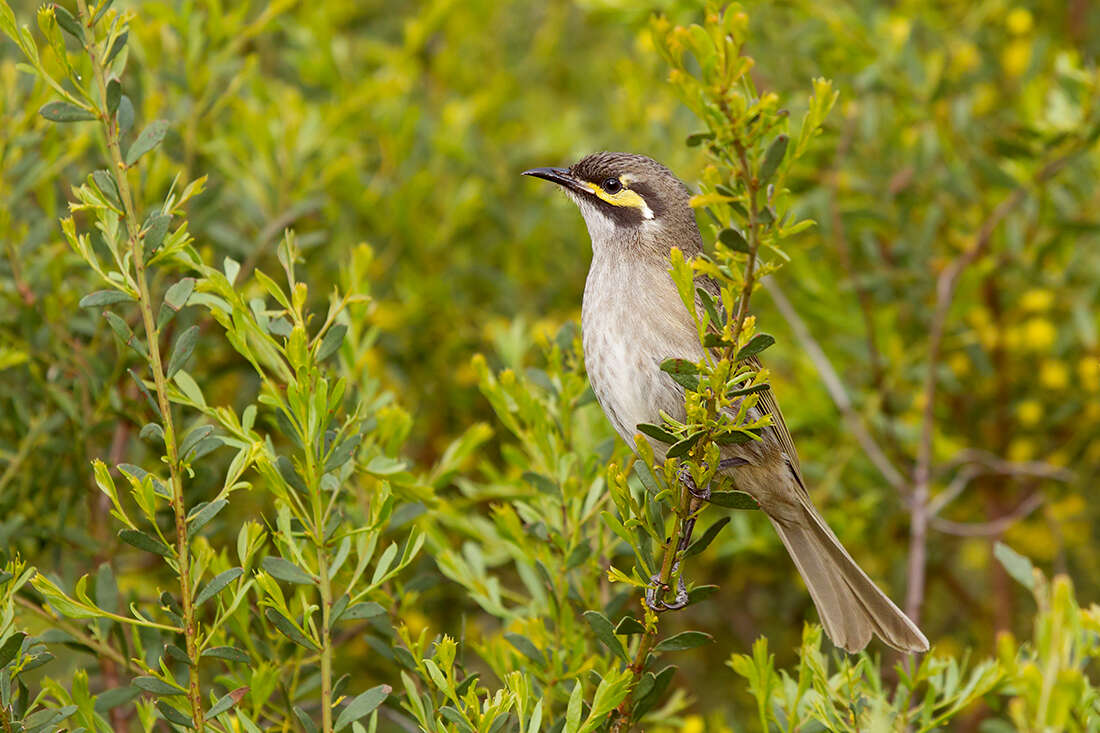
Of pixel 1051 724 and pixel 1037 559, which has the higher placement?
pixel 1051 724

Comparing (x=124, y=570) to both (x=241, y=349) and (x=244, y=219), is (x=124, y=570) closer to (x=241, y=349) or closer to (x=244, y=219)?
(x=244, y=219)

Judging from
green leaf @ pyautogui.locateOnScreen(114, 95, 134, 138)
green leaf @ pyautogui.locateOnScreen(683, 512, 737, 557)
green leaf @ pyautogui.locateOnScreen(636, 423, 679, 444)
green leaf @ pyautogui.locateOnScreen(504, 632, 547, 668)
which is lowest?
green leaf @ pyautogui.locateOnScreen(504, 632, 547, 668)

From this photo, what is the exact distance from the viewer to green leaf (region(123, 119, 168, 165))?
7.52ft

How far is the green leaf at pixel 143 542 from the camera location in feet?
6.91

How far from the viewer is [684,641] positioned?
90.9 inches

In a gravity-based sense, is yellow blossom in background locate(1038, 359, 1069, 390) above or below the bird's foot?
above

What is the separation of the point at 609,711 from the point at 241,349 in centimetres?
106

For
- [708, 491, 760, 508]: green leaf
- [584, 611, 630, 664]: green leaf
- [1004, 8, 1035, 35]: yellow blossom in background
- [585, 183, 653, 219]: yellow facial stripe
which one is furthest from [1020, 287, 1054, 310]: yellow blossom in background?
[584, 611, 630, 664]: green leaf

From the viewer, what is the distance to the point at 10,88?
3.28 m

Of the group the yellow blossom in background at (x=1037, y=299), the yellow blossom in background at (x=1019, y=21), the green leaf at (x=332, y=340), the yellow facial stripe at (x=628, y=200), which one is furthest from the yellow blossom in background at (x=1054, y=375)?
the green leaf at (x=332, y=340)

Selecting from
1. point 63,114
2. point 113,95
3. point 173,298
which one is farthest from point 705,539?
point 63,114

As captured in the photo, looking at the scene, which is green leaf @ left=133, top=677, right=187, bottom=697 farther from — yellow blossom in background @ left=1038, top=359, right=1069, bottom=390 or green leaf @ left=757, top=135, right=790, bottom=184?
yellow blossom in background @ left=1038, top=359, right=1069, bottom=390

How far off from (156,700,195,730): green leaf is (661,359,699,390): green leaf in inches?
43.6

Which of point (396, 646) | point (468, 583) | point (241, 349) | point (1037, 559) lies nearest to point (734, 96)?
point (241, 349)
